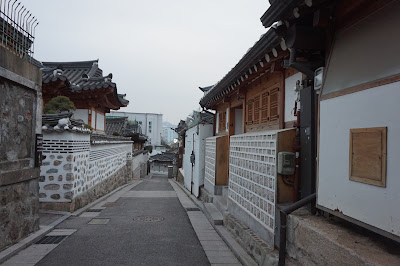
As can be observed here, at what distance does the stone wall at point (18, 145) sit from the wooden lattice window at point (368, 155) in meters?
6.27

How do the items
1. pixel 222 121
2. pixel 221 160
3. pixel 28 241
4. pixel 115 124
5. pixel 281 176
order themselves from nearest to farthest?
pixel 281 176, pixel 28 241, pixel 221 160, pixel 222 121, pixel 115 124

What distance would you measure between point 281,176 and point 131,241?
425cm

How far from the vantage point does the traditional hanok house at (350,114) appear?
9.28 feet

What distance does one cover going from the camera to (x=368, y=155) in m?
3.07

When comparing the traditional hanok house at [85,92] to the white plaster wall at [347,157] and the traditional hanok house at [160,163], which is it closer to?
the white plaster wall at [347,157]

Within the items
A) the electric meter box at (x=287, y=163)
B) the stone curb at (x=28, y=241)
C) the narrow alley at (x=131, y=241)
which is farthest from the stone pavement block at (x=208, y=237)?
the stone curb at (x=28, y=241)

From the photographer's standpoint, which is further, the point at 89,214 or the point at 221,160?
the point at 221,160

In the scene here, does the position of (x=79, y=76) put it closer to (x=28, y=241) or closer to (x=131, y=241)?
(x=28, y=241)

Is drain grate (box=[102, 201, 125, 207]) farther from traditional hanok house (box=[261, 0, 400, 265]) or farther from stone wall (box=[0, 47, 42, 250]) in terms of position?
traditional hanok house (box=[261, 0, 400, 265])

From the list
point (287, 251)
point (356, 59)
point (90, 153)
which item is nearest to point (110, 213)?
point (90, 153)


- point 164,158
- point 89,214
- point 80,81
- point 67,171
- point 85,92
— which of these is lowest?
point 164,158

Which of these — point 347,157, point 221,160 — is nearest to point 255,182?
point 347,157

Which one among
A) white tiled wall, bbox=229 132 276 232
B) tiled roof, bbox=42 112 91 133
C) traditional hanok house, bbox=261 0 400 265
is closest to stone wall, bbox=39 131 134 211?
tiled roof, bbox=42 112 91 133

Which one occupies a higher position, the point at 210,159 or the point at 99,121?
the point at 99,121
